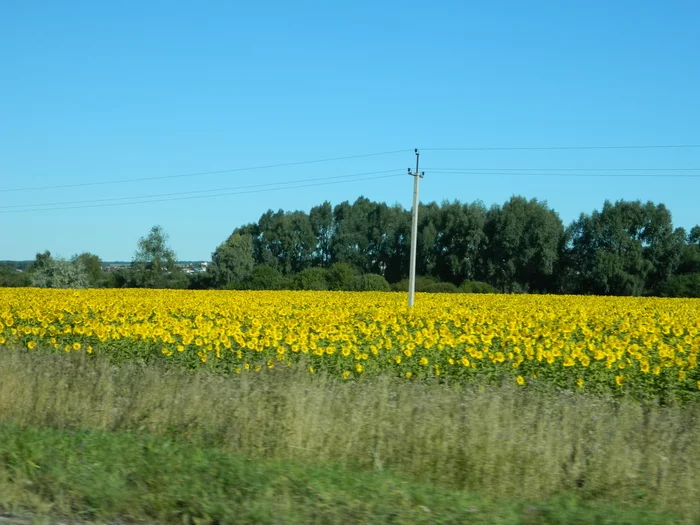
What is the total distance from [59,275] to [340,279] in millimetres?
22633

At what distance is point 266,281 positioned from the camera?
175 feet

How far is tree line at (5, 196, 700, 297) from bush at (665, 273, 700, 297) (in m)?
0.06

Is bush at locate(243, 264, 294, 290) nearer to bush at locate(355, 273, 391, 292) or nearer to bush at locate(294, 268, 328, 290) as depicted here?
bush at locate(294, 268, 328, 290)

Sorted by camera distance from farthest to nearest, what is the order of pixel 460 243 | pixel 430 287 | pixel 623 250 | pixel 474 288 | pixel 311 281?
pixel 460 243
pixel 623 250
pixel 430 287
pixel 474 288
pixel 311 281

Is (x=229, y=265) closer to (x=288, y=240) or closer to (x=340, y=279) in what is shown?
(x=340, y=279)

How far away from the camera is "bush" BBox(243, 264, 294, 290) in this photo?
173 ft

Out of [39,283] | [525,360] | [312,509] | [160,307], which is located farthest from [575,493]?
[39,283]

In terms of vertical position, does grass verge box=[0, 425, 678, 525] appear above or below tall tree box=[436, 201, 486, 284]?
below

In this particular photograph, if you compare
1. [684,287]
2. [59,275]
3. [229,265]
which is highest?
[229,265]

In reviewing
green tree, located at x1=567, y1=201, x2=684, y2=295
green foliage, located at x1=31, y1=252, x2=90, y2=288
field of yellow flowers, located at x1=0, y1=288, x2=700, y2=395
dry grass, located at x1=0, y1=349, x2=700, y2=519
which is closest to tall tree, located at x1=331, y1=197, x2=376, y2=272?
green tree, located at x1=567, y1=201, x2=684, y2=295

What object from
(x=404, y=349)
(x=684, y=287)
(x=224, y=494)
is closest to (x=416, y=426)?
(x=224, y=494)

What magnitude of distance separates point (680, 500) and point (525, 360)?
5850mm

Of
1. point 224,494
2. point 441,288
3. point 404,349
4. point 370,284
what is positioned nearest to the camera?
point 224,494

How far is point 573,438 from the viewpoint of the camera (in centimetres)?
747
